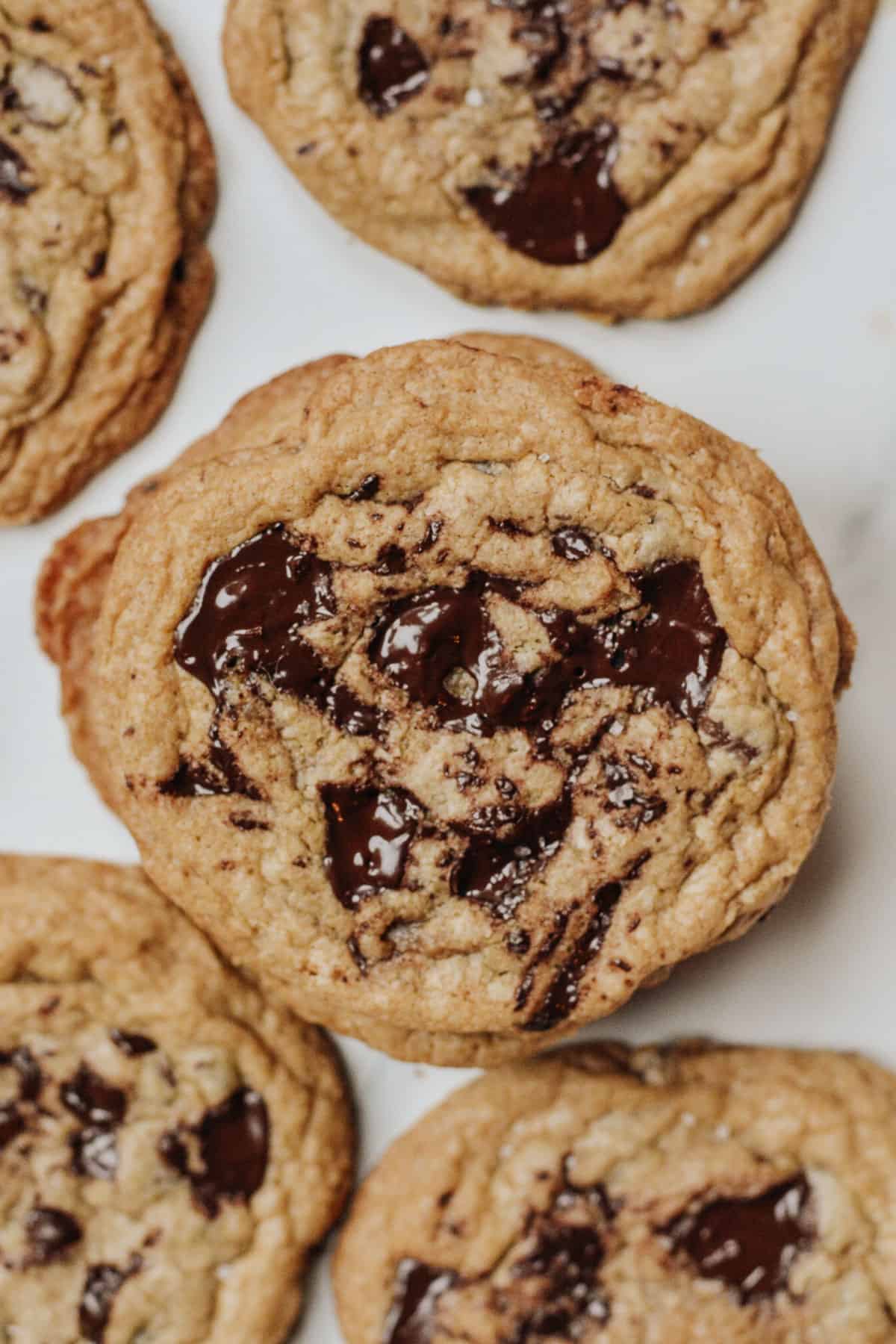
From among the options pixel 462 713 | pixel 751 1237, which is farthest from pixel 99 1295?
pixel 462 713

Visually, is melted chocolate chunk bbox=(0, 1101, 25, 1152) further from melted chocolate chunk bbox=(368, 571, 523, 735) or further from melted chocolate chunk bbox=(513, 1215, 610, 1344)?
melted chocolate chunk bbox=(368, 571, 523, 735)

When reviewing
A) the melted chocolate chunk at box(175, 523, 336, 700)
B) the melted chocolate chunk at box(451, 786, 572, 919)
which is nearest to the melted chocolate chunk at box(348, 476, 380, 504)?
the melted chocolate chunk at box(175, 523, 336, 700)

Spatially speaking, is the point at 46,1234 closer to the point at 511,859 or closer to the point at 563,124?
the point at 511,859

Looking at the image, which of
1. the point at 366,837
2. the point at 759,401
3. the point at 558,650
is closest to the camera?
the point at 558,650

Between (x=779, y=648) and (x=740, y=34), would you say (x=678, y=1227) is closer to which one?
(x=779, y=648)

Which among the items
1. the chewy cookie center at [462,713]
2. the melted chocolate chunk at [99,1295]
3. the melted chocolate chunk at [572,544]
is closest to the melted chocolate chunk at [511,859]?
the chewy cookie center at [462,713]
